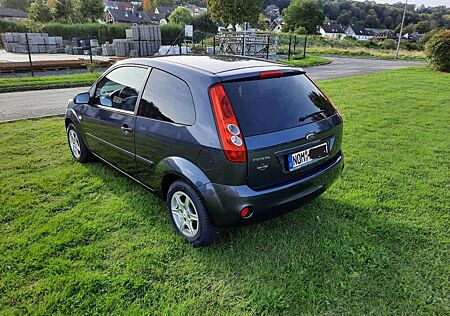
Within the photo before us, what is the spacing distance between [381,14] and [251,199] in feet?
390

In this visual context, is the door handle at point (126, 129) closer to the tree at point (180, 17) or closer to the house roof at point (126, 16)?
the tree at point (180, 17)

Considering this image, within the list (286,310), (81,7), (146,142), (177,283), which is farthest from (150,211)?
(81,7)

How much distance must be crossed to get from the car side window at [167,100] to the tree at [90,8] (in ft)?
179

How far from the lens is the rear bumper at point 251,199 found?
2.61m

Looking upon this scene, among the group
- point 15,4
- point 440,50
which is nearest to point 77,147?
point 440,50

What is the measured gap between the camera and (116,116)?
371 centimetres

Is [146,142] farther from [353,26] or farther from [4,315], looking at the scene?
[353,26]

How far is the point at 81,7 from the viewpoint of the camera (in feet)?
163

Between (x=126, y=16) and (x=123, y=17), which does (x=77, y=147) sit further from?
(x=126, y=16)

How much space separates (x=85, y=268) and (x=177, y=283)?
811mm

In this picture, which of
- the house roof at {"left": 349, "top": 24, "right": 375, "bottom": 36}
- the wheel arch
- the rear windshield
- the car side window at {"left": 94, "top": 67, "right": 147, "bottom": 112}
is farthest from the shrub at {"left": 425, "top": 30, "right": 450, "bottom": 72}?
the house roof at {"left": 349, "top": 24, "right": 375, "bottom": 36}

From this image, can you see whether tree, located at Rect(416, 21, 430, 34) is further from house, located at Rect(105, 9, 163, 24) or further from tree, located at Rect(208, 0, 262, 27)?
house, located at Rect(105, 9, 163, 24)

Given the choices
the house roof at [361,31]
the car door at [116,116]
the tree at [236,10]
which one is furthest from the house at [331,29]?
the car door at [116,116]

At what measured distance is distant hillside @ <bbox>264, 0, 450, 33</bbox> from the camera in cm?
8462
